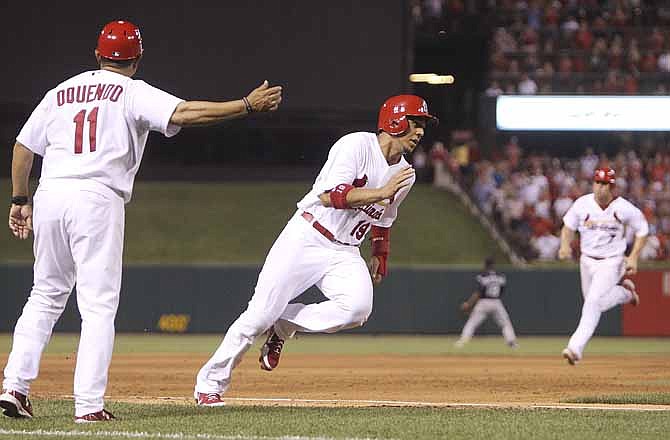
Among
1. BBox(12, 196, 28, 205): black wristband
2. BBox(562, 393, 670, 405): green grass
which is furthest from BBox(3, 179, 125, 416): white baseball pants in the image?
BBox(562, 393, 670, 405): green grass

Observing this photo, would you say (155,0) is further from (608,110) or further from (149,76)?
(608,110)

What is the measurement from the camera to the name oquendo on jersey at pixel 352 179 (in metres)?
7.11

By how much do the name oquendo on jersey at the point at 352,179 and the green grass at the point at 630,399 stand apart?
2.51 metres

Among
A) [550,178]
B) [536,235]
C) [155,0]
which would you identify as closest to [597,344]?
[536,235]

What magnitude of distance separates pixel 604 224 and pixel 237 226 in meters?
13.9

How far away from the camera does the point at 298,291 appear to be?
716 centimetres

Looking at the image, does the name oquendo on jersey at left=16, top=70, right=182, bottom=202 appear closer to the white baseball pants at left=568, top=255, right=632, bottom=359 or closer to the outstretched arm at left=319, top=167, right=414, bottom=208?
the outstretched arm at left=319, top=167, right=414, bottom=208

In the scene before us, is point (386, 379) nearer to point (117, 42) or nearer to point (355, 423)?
point (355, 423)

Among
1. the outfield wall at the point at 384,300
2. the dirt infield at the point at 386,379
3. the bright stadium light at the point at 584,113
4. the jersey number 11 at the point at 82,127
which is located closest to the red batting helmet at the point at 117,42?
the jersey number 11 at the point at 82,127

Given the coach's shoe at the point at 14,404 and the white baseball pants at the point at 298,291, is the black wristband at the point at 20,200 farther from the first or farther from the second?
the white baseball pants at the point at 298,291

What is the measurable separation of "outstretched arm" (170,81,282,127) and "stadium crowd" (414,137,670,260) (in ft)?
54.2

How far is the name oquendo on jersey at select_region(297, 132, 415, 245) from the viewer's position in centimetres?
711

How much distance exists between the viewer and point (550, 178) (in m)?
24.5

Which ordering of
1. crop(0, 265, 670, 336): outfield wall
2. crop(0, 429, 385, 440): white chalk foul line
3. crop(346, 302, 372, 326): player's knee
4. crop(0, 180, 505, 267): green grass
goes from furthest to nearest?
crop(0, 180, 505, 267): green grass, crop(0, 265, 670, 336): outfield wall, crop(346, 302, 372, 326): player's knee, crop(0, 429, 385, 440): white chalk foul line
